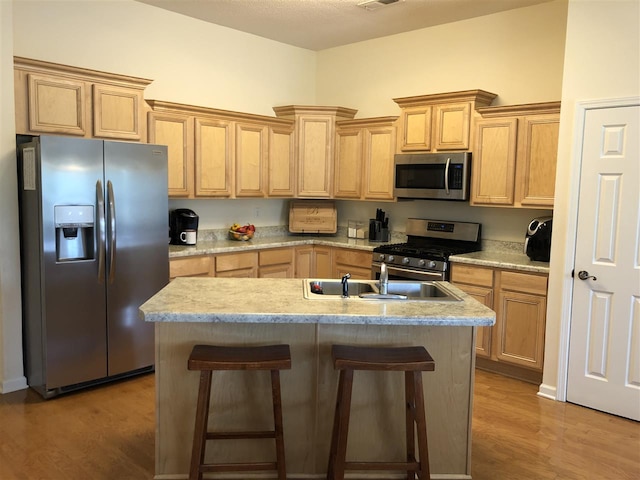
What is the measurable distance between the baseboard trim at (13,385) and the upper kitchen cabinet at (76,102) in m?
1.68

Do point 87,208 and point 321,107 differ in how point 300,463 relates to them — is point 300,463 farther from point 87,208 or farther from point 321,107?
point 321,107

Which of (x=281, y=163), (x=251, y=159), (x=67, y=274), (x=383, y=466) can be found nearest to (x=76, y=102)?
(x=67, y=274)

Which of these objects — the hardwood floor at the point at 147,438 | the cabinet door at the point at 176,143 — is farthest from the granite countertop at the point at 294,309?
the cabinet door at the point at 176,143

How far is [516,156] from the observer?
13.8 ft

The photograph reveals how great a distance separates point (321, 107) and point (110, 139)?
223cm

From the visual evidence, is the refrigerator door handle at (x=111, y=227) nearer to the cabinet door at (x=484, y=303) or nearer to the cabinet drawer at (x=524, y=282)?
the cabinet door at (x=484, y=303)

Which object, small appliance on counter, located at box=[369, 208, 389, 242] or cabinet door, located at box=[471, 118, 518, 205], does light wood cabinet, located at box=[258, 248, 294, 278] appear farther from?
cabinet door, located at box=[471, 118, 518, 205]

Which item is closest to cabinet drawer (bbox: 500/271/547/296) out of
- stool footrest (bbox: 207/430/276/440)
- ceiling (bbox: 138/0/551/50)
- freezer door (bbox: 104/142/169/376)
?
ceiling (bbox: 138/0/551/50)

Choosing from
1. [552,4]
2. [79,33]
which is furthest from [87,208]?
[552,4]

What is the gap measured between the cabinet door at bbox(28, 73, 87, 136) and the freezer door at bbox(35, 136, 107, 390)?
303mm

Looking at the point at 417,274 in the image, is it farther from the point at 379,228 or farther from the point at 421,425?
the point at 421,425

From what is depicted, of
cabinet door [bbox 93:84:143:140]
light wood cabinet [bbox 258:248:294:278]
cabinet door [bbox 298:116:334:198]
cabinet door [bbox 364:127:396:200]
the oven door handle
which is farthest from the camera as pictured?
cabinet door [bbox 298:116:334:198]

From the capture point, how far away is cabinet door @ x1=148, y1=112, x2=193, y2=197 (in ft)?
14.4

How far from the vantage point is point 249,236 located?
529cm
